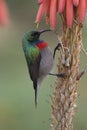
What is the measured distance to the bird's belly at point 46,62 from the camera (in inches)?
197

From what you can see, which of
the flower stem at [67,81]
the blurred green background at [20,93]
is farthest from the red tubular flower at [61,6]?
the blurred green background at [20,93]

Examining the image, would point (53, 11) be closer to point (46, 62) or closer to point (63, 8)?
point (63, 8)

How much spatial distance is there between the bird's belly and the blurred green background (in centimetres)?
237

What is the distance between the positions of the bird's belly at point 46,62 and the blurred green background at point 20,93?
237 centimetres

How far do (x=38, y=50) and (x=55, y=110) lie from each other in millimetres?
496

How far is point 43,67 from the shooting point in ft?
16.7

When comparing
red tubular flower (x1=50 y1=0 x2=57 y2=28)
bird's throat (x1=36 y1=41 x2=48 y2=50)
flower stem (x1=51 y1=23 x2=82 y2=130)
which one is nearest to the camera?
red tubular flower (x1=50 y1=0 x2=57 y2=28)

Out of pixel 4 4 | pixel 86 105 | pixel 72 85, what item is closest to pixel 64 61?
pixel 72 85

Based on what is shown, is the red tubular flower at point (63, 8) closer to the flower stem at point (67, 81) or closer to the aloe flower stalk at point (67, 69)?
the aloe flower stalk at point (67, 69)

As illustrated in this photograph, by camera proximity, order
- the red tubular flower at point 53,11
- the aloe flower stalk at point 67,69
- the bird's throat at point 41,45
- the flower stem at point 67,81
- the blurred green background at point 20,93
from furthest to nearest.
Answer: the blurred green background at point 20,93 < the bird's throat at point 41,45 < the flower stem at point 67,81 < the aloe flower stalk at point 67,69 < the red tubular flower at point 53,11

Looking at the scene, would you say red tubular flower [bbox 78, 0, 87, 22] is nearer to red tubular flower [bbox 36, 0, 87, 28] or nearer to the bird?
red tubular flower [bbox 36, 0, 87, 28]

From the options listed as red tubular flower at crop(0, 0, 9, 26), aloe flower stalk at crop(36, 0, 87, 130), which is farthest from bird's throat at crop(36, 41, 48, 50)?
red tubular flower at crop(0, 0, 9, 26)

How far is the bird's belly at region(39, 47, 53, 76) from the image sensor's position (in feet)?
16.4

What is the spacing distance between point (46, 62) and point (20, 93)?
832 cm
